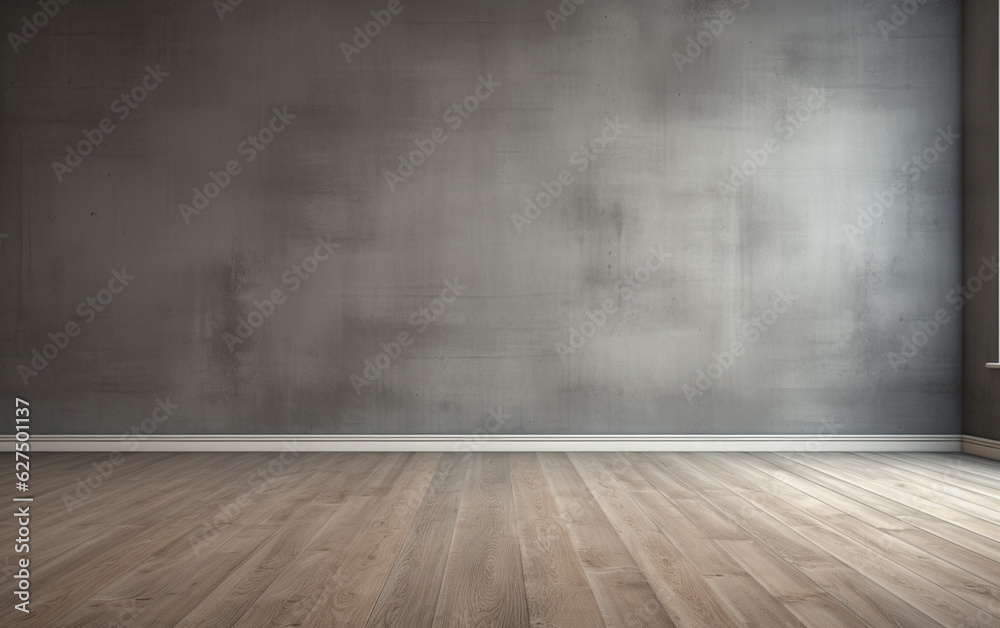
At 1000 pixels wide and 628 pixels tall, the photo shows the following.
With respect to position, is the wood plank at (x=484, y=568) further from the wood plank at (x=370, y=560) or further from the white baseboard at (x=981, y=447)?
the white baseboard at (x=981, y=447)

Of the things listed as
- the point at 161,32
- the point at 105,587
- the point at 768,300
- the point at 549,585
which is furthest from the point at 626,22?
the point at 105,587

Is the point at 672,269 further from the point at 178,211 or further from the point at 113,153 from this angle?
the point at 113,153

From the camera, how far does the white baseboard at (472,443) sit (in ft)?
16.0

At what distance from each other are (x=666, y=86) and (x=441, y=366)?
8.87 feet

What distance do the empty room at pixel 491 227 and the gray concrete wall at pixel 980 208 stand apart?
3 cm

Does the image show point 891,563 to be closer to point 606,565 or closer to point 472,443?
point 606,565

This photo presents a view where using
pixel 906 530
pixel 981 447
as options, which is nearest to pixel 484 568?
pixel 906 530

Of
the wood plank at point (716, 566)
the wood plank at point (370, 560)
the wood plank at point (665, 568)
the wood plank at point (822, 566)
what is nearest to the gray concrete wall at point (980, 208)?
the wood plank at point (822, 566)

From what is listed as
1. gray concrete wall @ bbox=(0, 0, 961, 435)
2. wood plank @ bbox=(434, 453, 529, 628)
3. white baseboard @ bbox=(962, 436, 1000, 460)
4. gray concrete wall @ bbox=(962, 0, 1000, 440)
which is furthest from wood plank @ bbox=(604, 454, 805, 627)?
gray concrete wall @ bbox=(962, 0, 1000, 440)

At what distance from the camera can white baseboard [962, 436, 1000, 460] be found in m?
4.58

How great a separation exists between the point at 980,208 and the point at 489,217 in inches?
140

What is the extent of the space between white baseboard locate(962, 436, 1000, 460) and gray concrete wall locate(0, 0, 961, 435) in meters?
0.17

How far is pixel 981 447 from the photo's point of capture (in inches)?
185

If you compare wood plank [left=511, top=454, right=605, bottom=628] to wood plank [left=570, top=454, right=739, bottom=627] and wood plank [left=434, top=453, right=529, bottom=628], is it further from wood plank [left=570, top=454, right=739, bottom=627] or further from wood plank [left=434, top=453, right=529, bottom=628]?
wood plank [left=570, top=454, right=739, bottom=627]
